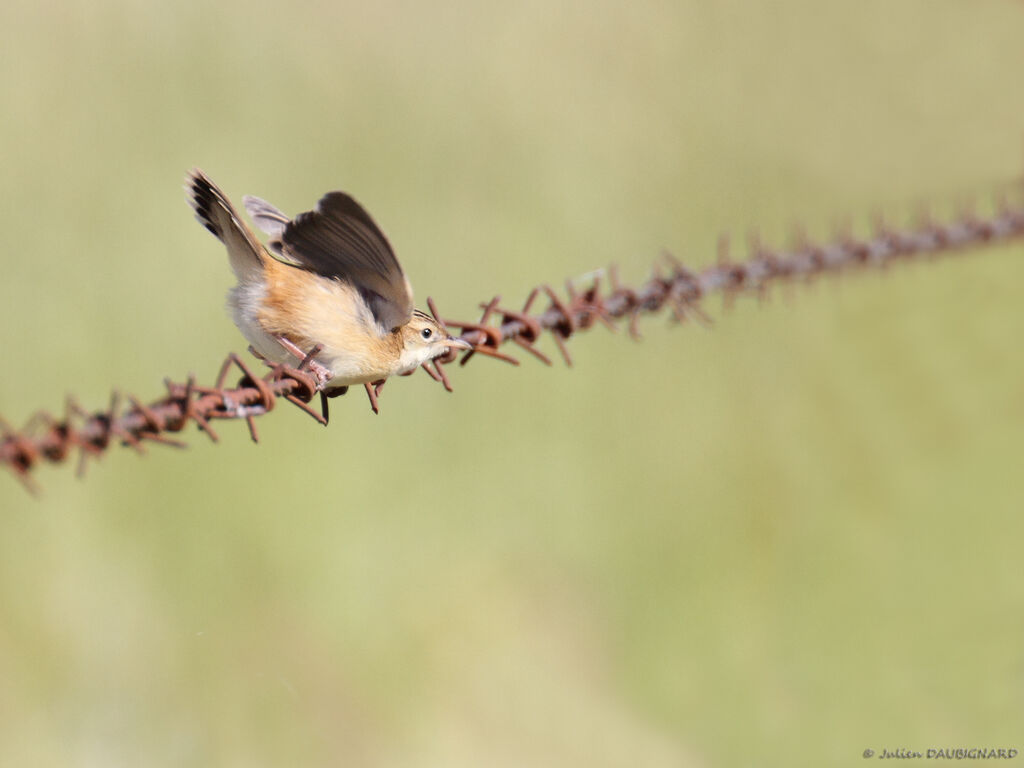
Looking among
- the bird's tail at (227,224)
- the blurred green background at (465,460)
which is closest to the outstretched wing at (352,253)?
the bird's tail at (227,224)

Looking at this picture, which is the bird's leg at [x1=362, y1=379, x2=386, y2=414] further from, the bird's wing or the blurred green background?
the blurred green background

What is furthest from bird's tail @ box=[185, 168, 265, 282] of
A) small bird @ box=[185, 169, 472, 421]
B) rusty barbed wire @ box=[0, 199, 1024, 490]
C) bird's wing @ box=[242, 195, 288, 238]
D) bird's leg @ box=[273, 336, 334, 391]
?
rusty barbed wire @ box=[0, 199, 1024, 490]

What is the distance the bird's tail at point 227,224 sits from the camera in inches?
140

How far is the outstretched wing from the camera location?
318 centimetres

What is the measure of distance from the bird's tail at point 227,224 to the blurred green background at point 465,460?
118 inches

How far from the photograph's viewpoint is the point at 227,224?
3748mm

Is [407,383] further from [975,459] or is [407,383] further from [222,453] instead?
[975,459]

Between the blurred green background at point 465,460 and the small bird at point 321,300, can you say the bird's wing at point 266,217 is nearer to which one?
the small bird at point 321,300

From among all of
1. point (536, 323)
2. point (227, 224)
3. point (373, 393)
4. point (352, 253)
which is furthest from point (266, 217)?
point (536, 323)

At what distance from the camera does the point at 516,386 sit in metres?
8.30

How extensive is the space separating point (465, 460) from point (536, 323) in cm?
433

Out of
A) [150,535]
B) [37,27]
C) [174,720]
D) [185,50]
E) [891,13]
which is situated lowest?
[174,720]

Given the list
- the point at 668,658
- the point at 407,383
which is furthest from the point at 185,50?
the point at 668,658

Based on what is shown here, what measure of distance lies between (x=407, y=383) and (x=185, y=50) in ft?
12.6
